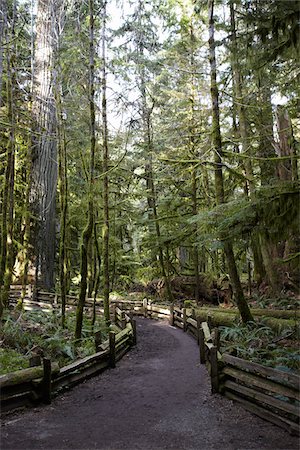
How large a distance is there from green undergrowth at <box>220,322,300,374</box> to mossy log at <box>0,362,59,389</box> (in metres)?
3.66

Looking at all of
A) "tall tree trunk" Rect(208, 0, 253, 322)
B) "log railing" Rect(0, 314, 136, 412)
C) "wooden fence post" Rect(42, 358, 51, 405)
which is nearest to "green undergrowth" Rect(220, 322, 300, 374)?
"tall tree trunk" Rect(208, 0, 253, 322)

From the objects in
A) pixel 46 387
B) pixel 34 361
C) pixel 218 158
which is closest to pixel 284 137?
pixel 218 158

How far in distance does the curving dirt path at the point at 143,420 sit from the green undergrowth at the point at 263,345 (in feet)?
3.90

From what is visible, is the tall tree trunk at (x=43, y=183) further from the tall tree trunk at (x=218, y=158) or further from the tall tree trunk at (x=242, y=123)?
the tall tree trunk at (x=218, y=158)

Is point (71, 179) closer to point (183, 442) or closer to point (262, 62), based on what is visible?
point (262, 62)

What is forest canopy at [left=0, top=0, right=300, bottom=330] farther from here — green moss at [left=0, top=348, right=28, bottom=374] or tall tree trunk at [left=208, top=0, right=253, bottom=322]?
green moss at [left=0, top=348, right=28, bottom=374]

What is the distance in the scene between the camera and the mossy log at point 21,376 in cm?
596

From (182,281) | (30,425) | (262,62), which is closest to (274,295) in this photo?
(182,281)

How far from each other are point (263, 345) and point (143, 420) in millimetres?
4641

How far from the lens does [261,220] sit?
6.11 meters

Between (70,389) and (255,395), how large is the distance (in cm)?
384

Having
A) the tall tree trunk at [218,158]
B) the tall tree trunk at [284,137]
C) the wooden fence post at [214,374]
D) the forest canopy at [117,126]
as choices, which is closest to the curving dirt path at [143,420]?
the wooden fence post at [214,374]

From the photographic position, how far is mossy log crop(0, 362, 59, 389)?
5961mm

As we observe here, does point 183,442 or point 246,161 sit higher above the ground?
point 246,161
